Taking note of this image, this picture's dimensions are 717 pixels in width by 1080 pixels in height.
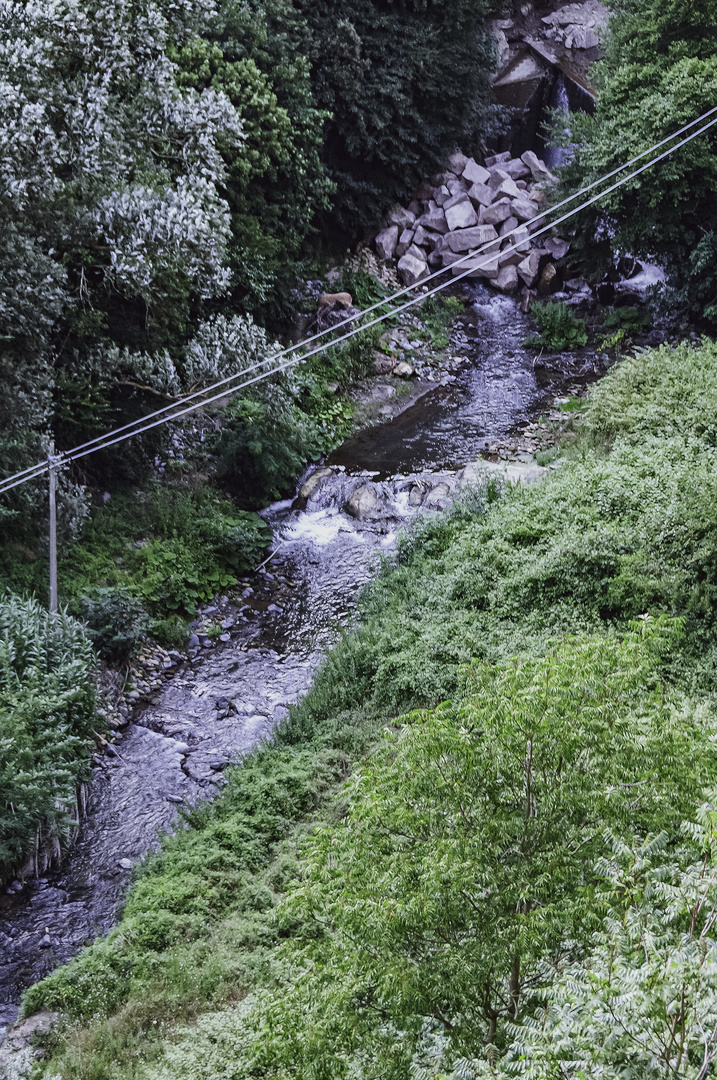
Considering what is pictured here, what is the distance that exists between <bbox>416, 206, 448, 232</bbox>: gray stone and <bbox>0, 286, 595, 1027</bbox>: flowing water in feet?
16.6

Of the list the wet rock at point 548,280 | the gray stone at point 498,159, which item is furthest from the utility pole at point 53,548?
the gray stone at point 498,159

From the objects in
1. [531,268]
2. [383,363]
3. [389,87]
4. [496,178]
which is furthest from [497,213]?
[383,363]

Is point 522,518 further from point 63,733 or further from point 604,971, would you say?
point 604,971

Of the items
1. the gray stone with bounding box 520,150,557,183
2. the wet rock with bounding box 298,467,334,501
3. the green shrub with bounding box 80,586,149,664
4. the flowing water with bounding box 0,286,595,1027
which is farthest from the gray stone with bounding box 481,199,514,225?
the green shrub with bounding box 80,586,149,664

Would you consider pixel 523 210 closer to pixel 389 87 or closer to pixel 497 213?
pixel 497 213

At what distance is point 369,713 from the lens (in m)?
9.09

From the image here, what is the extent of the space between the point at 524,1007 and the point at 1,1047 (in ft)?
16.3

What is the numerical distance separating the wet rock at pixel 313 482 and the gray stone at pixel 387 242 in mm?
10455

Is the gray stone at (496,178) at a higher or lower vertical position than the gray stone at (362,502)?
higher

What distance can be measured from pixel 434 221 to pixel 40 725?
20008mm

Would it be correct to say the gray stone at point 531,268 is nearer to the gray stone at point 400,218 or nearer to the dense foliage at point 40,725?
the gray stone at point 400,218

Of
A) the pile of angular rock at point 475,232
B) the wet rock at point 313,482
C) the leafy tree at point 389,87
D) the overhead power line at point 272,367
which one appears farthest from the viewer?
the pile of angular rock at point 475,232

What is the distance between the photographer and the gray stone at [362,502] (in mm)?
14680

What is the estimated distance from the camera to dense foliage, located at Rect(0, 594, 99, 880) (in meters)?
7.87
